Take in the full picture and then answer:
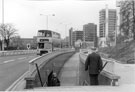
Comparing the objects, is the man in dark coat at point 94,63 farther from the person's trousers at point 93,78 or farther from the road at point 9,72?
the road at point 9,72

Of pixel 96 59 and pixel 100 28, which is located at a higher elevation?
pixel 100 28

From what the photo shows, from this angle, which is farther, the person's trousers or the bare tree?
the bare tree

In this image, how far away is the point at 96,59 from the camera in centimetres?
834

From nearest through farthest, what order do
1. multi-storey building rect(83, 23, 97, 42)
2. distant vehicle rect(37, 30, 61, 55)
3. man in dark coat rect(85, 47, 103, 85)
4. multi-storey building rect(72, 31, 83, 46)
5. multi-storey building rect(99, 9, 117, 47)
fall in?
man in dark coat rect(85, 47, 103, 85), distant vehicle rect(37, 30, 61, 55), multi-storey building rect(83, 23, 97, 42), multi-storey building rect(99, 9, 117, 47), multi-storey building rect(72, 31, 83, 46)

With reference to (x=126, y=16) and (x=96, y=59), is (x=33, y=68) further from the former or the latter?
(x=126, y=16)

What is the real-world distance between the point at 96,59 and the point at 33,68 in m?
2.41

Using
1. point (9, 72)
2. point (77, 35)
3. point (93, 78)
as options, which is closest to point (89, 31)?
point (77, 35)

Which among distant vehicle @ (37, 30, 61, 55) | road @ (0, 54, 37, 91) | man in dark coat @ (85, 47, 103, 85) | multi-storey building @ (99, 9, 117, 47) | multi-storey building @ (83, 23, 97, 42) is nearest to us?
man in dark coat @ (85, 47, 103, 85)

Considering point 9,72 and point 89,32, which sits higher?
point 89,32

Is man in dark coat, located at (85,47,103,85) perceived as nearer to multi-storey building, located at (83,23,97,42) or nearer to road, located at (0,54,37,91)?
road, located at (0,54,37,91)

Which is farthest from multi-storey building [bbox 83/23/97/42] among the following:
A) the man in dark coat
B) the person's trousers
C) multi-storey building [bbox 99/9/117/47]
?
the man in dark coat

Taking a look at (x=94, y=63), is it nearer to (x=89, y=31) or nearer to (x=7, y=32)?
(x=89, y=31)

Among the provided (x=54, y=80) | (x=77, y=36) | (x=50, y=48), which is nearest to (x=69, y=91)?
(x=54, y=80)

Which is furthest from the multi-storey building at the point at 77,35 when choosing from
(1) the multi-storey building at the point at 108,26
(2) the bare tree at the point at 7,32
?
(2) the bare tree at the point at 7,32
